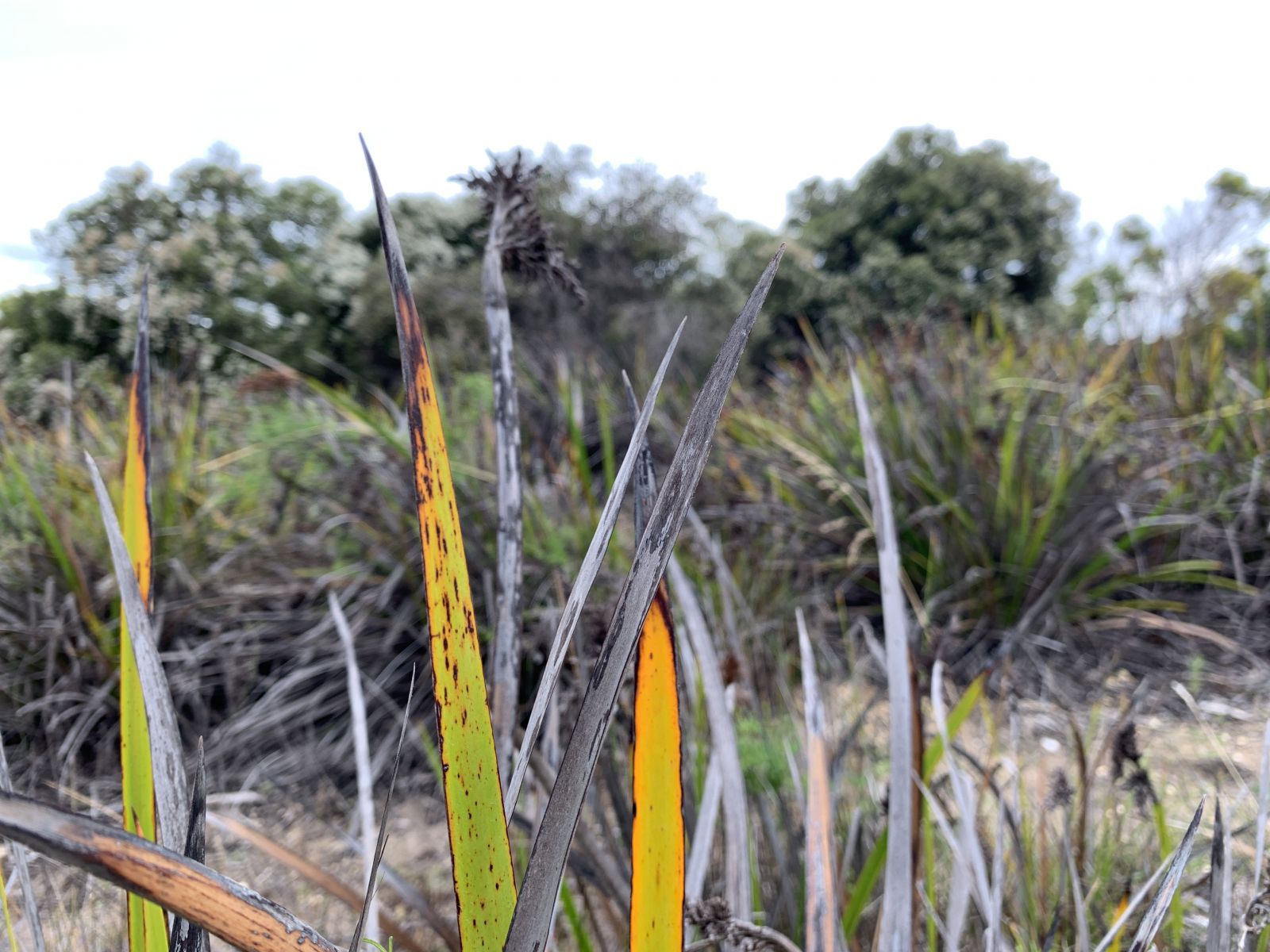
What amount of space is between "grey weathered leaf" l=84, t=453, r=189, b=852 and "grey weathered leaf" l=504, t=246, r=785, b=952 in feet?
0.68

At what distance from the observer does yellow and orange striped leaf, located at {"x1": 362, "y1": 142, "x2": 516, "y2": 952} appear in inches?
12.9

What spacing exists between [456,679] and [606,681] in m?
0.08

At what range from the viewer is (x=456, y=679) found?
33 cm

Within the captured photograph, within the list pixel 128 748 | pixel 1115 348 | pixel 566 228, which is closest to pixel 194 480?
pixel 128 748

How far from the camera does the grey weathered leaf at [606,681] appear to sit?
0.31 meters

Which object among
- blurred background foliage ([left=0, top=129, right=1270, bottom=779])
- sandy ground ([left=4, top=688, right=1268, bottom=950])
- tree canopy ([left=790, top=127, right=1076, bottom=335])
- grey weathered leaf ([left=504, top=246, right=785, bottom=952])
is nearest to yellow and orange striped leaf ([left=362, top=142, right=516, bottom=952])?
grey weathered leaf ([left=504, top=246, right=785, bottom=952])

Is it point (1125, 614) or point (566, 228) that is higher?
point (566, 228)

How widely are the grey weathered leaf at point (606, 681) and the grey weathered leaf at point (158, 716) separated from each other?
0.68ft

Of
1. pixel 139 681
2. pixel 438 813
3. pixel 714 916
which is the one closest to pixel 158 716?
pixel 139 681

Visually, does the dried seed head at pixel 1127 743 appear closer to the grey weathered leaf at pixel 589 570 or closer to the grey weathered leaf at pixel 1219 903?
the grey weathered leaf at pixel 1219 903

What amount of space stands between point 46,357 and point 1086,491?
16.4 meters

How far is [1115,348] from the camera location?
400 centimetres

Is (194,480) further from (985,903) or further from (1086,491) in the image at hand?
(1086,491)

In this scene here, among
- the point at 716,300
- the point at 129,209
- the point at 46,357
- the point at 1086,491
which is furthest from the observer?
the point at 129,209
